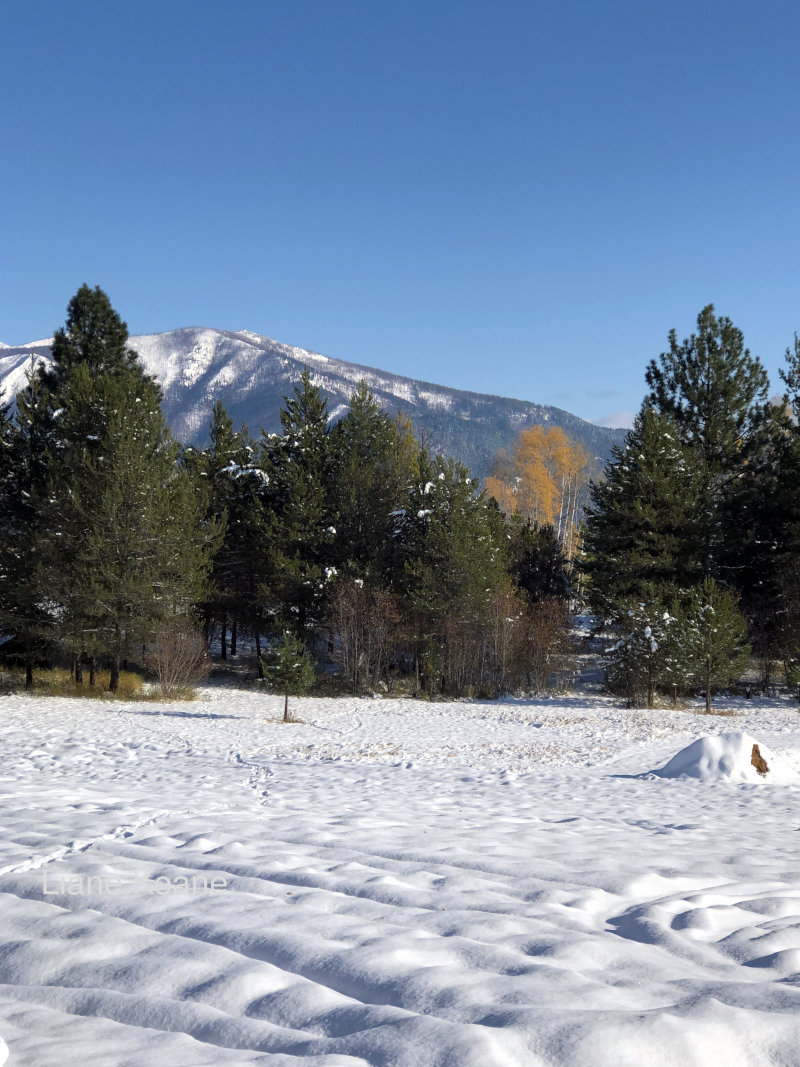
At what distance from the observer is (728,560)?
30.6m

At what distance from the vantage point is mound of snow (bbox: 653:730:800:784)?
10258 mm

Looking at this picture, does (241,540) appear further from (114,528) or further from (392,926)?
(392,926)

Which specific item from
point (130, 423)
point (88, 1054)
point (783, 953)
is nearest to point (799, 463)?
point (130, 423)

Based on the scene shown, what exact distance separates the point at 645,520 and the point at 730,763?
63.1ft

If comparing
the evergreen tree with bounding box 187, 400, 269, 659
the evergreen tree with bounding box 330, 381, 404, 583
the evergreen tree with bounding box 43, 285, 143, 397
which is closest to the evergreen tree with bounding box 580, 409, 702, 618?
the evergreen tree with bounding box 330, 381, 404, 583

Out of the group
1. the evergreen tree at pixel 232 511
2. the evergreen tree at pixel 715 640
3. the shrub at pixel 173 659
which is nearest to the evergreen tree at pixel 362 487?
the evergreen tree at pixel 232 511

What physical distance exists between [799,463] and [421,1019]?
95.3 feet

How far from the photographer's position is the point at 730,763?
1038 centimetres

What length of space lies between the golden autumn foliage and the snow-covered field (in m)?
56.2

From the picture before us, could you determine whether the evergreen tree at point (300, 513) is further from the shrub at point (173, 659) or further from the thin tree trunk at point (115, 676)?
the thin tree trunk at point (115, 676)

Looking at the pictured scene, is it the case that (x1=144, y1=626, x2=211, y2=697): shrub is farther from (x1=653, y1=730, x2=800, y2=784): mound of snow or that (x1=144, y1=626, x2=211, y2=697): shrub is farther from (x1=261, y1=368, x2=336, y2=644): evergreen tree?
(x1=653, y1=730, x2=800, y2=784): mound of snow

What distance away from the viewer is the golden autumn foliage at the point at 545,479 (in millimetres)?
64250

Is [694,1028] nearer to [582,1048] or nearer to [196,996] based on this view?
[582,1048]

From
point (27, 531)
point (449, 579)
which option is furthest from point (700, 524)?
point (27, 531)
